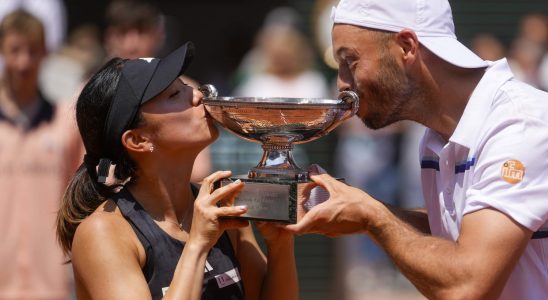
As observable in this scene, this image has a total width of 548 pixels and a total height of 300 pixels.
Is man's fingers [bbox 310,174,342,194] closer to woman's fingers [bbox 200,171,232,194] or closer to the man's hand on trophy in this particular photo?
the man's hand on trophy

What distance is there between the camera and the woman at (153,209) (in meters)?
3.70

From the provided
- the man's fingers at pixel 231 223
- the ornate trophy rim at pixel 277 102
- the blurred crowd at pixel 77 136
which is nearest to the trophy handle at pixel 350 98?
the ornate trophy rim at pixel 277 102

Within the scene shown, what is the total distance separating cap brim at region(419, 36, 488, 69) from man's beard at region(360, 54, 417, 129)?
0.15 m

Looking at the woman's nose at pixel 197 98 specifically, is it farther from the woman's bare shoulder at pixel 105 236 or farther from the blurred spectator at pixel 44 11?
the blurred spectator at pixel 44 11

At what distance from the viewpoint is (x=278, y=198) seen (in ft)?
12.2

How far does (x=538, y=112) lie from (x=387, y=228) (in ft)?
2.09

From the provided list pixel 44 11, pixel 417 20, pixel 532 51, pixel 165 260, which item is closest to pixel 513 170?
pixel 417 20

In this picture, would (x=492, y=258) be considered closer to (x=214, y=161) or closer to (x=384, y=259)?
(x=214, y=161)

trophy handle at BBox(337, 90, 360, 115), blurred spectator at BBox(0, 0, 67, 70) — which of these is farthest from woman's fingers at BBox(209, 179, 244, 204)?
blurred spectator at BBox(0, 0, 67, 70)

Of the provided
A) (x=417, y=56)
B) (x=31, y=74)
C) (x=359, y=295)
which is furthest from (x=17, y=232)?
(x=359, y=295)

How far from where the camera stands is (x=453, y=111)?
4.03 metres

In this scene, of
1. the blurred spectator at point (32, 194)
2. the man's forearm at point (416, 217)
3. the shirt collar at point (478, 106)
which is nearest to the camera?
the shirt collar at point (478, 106)

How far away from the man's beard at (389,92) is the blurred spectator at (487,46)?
657 centimetres

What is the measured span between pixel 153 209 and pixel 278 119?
59 centimetres
